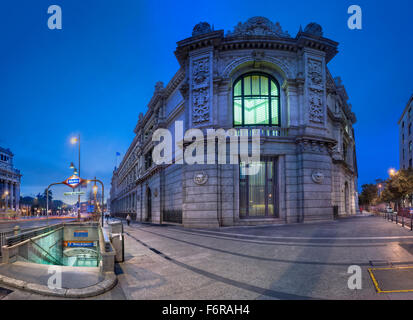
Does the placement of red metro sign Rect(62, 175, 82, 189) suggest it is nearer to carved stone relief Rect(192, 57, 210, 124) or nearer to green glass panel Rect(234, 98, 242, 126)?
carved stone relief Rect(192, 57, 210, 124)

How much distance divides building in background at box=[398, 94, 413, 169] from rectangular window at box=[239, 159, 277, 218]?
47328mm

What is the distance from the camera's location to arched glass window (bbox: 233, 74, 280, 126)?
21.4 meters

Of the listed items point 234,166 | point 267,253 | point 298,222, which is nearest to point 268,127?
point 234,166

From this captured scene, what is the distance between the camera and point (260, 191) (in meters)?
20.7

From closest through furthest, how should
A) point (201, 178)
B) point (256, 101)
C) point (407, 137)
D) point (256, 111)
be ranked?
point (201, 178) < point (256, 111) < point (256, 101) < point (407, 137)

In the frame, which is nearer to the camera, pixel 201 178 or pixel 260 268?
pixel 260 268

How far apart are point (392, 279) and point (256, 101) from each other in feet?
58.2

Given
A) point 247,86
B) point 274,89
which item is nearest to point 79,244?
point 247,86

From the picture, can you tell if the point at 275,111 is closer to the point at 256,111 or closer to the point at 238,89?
the point at 256,111

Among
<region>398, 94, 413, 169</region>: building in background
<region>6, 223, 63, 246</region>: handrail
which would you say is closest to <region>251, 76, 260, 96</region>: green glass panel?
<region>6, 223, 63, 246</region>: handrail

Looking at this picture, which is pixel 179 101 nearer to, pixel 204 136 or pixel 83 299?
pixel 204 136

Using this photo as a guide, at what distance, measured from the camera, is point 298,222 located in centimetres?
1953

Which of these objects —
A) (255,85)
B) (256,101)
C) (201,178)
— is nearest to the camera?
(201,178)

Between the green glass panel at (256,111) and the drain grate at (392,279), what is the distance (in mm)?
Result: 15820
